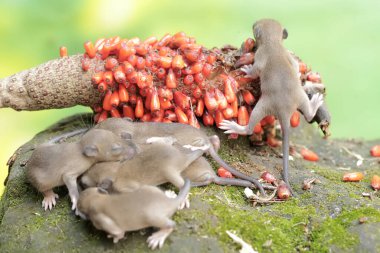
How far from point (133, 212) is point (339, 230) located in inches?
72.1

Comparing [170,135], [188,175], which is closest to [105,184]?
[188,175]

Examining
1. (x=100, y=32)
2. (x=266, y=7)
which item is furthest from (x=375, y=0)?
(x=100, y=32)

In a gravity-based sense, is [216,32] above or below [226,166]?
above

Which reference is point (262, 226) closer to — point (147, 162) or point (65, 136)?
point (147, 162)

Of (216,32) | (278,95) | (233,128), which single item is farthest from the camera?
(216,32)

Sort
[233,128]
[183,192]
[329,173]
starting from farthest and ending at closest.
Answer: [329,173], [233,128], [183,192]

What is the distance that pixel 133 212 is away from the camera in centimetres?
446

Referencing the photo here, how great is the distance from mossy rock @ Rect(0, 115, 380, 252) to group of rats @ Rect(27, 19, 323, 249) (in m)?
0.13

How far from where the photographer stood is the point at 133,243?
462cm

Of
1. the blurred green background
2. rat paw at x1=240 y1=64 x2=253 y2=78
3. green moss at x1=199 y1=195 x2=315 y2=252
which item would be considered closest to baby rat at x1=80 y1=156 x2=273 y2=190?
green moss at x1=199 y1=195 x2=315 y2=252

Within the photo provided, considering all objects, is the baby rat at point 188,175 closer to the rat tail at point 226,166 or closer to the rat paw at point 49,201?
the rat tail at point 226,166

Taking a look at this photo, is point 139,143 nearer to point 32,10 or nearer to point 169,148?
point 169,148

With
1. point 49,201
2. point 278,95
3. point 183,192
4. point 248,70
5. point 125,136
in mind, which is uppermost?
point 248,70

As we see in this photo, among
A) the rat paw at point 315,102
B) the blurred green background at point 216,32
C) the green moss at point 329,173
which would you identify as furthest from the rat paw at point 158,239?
the blurred green background at point 216,32
